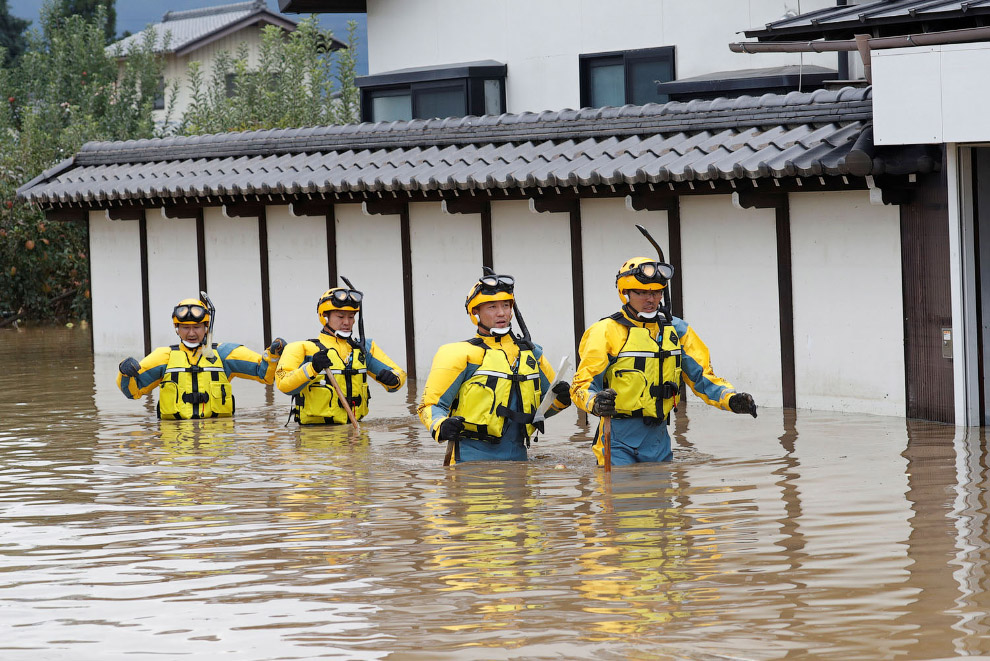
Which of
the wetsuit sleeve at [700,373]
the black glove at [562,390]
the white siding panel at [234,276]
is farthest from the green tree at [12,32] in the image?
the wetsuit sleeve at [700,373]

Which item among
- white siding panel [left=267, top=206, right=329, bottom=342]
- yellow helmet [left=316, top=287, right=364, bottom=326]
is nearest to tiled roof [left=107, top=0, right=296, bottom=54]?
white siding panel [left=267, top=206, right=329, bottom=342]

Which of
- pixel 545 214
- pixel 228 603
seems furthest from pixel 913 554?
pixel 545 214

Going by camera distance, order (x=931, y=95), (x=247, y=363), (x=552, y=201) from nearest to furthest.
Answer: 1. (x=931, y=95)
2. (x=247, y=363)
3. (x=552, y=201)

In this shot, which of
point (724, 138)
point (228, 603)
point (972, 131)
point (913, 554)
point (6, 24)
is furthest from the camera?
point (6, 24)

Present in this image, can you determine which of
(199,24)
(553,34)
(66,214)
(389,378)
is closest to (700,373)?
(389,378)

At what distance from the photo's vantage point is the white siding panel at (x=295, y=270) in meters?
18.7

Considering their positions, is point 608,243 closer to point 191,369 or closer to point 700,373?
point 191,369

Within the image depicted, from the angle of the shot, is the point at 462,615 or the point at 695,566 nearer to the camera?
the point at 462,615

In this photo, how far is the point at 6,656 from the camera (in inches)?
250

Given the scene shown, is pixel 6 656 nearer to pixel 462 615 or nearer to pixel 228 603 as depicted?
pixel 228 603

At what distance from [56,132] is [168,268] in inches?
436

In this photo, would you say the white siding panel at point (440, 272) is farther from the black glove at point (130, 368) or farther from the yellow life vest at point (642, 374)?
the yellow life vest at point (642, 374)

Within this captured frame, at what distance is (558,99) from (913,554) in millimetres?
14230

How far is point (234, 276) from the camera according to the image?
65.2 feet
